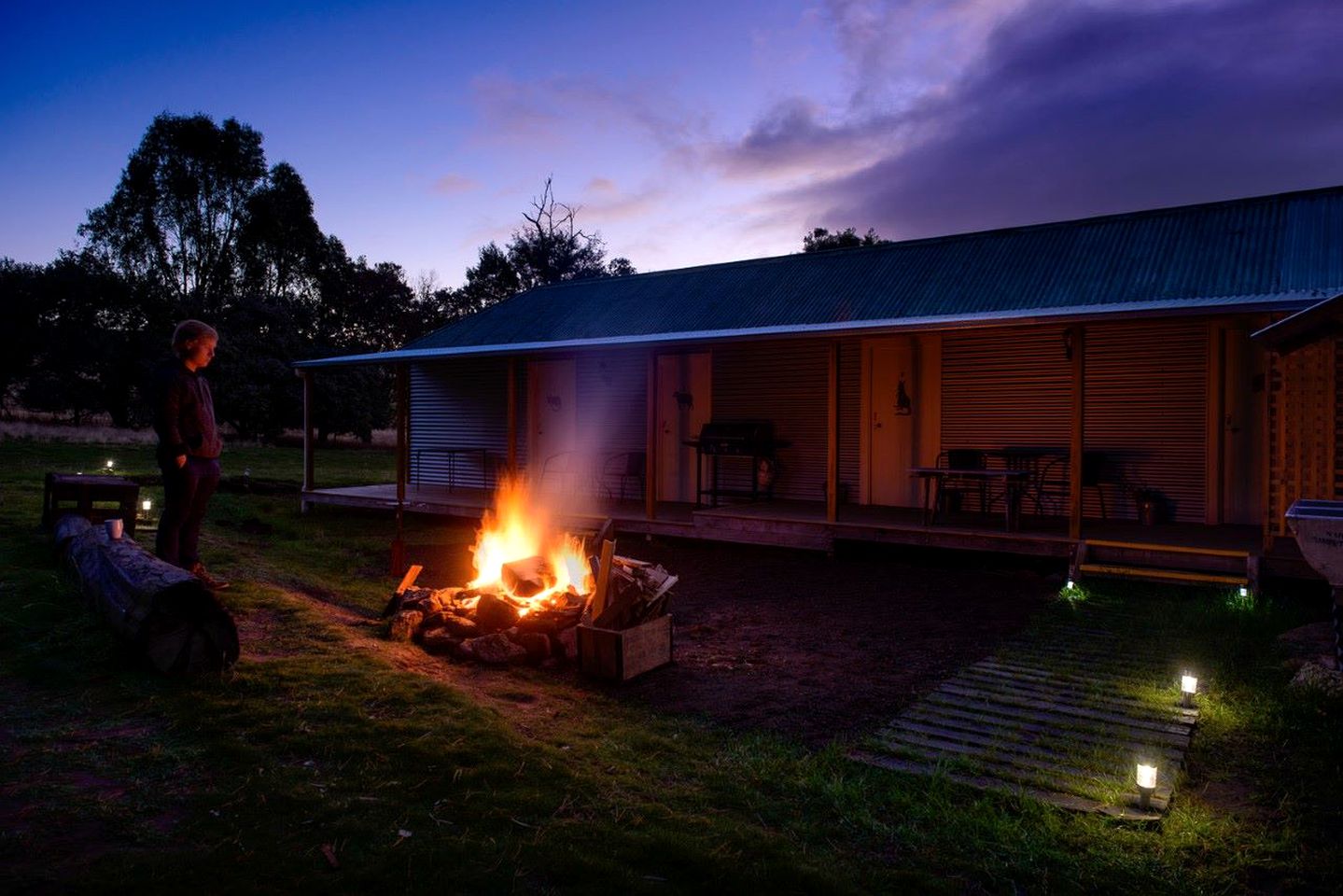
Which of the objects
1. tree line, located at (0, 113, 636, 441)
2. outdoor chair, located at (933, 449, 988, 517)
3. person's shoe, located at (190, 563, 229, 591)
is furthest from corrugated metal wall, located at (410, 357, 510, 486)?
tree line, located at (0, 113, 636, 441)

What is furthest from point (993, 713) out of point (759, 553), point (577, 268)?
point (577, 268)

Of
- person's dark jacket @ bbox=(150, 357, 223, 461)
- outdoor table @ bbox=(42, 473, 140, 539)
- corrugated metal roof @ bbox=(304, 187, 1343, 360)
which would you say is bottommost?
Result: outdoor table @ bbox=(42, 473, 140, 539)

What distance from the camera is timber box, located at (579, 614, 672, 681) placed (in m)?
4.22

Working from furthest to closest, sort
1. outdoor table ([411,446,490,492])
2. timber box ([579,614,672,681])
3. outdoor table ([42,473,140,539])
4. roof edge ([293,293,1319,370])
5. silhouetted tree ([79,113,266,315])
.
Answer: silhouetted tree ([79,113,266,315]) → outdoor table ([411,446,490,492]) → outdoor table ([42,473,140,539]) → roof edge ([293,293,1319,370]) → timber box ([579,614,672,681])

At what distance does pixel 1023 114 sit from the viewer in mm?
12297

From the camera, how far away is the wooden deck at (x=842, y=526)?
727 cm

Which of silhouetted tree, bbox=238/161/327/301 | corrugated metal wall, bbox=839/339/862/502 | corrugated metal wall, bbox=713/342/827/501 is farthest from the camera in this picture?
silhouetted tree, bbox=238/161/327/301

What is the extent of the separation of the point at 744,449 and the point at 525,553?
5.04 metres

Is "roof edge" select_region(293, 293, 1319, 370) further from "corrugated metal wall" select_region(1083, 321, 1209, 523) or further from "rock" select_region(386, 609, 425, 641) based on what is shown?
"rock" select_region(386, 609, 425, 641)

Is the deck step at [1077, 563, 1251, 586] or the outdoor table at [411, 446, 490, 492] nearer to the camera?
the deck step at [1077, 563, 1251, 586]

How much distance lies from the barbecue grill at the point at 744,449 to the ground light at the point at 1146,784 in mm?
7204

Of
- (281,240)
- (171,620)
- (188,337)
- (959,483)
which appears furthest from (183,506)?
(281,240)

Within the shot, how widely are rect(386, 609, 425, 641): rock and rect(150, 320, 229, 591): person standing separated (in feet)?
4.02

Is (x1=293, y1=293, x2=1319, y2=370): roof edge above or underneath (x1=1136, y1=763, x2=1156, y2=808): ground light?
above
